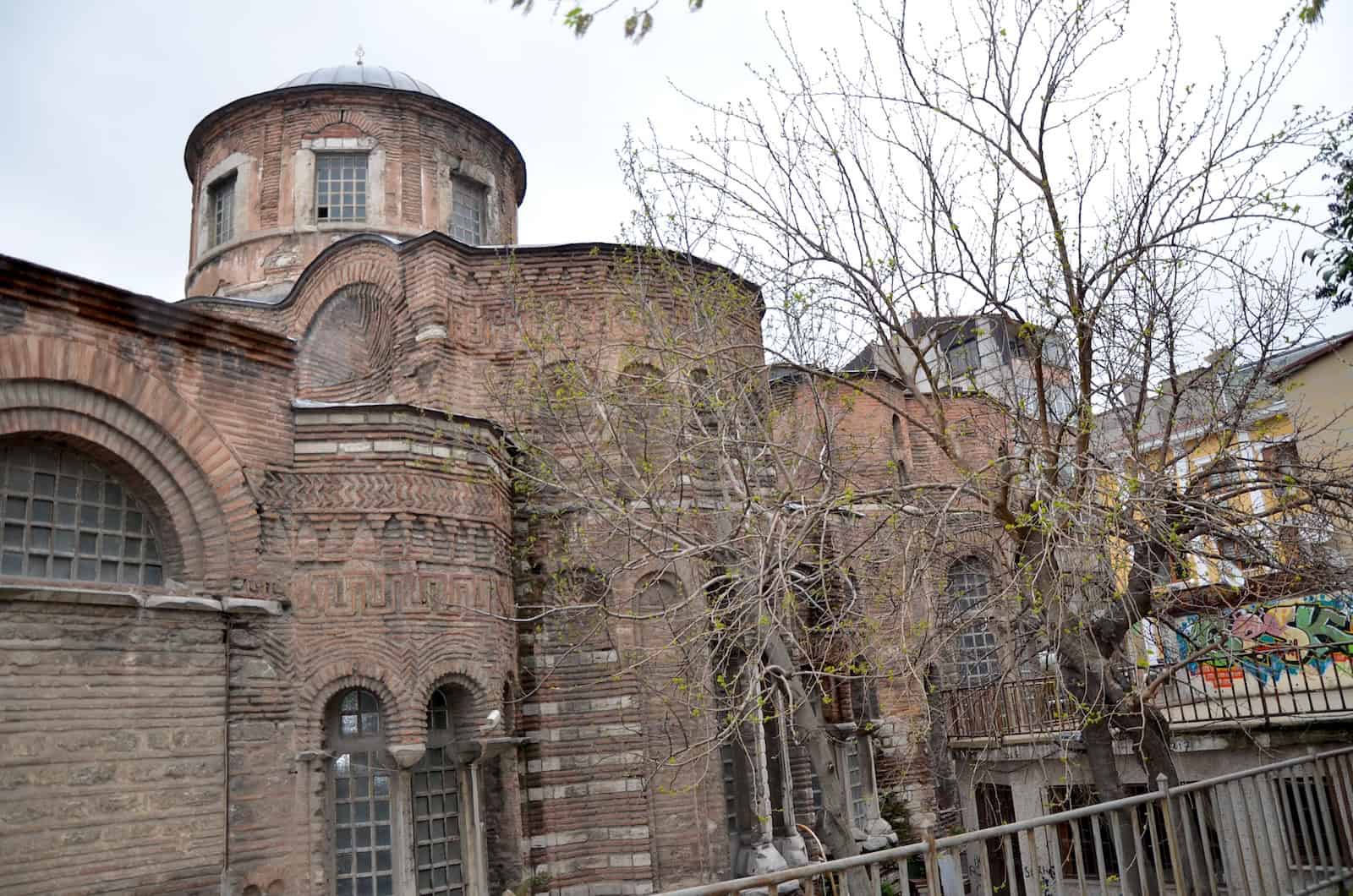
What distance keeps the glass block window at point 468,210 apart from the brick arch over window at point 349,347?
3.36m

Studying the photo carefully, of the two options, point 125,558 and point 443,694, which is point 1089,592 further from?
point 125,558

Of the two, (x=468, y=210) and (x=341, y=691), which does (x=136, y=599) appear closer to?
(x=341, y=691)

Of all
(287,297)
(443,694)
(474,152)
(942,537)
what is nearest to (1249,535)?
(942,537)

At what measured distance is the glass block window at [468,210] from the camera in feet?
54.4

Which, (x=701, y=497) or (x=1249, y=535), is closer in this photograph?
(x=1249, y=535)

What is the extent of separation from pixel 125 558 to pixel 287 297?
607 cm

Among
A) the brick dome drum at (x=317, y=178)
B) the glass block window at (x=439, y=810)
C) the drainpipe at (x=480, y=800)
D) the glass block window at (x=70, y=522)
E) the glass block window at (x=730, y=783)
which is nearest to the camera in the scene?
the glass block window at (x=70, y=522)

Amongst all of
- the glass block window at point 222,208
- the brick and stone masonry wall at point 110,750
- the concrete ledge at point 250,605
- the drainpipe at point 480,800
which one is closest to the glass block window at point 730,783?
the drainpipe at point 480,800

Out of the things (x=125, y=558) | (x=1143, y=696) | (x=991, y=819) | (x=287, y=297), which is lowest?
(x=991, y=819)

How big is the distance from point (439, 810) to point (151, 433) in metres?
4.23

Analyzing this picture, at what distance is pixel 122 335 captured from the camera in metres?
8.54

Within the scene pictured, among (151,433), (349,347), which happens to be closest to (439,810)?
(151,433)

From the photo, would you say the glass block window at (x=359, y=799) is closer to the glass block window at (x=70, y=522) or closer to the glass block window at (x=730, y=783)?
the glass block window at (x=70, y=522)

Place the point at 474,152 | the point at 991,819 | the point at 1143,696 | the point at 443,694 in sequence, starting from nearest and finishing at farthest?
Result: the point at 1143,696 → the point at 443,694 → the point at 991,819 → the point at 474,152
